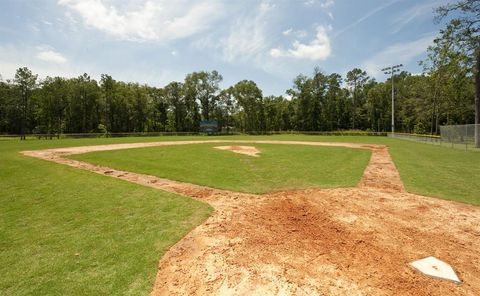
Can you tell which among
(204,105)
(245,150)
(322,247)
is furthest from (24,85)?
(322,247)

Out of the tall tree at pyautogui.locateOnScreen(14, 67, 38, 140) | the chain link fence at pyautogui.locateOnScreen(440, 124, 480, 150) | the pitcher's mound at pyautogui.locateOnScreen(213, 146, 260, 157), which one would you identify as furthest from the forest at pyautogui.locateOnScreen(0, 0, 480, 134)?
the pitcher's mound at pyautogui.locateOnScreen(213, 146, 260, 157)

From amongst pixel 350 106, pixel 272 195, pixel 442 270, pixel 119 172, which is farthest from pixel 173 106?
pixel 442 270

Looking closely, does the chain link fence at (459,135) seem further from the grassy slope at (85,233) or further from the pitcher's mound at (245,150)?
the grassy slope at (85,233)

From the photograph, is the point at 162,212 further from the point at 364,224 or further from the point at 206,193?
the point at 364,224

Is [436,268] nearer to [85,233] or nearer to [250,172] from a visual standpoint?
[85,233]

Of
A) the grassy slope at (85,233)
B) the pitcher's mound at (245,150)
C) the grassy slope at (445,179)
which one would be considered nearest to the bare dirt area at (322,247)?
the grassy slope at (85,233)

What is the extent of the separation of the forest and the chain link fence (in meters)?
24.2

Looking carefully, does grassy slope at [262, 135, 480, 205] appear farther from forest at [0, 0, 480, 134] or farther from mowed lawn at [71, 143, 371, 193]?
forest at [0, 0, 480, 134]

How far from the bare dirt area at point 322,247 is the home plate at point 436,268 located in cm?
11

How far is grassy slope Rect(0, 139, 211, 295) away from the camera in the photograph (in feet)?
12.3

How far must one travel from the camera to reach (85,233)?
5332 mm

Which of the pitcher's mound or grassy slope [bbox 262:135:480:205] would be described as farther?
the pitcher's mound

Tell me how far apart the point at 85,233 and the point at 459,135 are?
34.1 m

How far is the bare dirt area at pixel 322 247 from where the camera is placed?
145 inches
